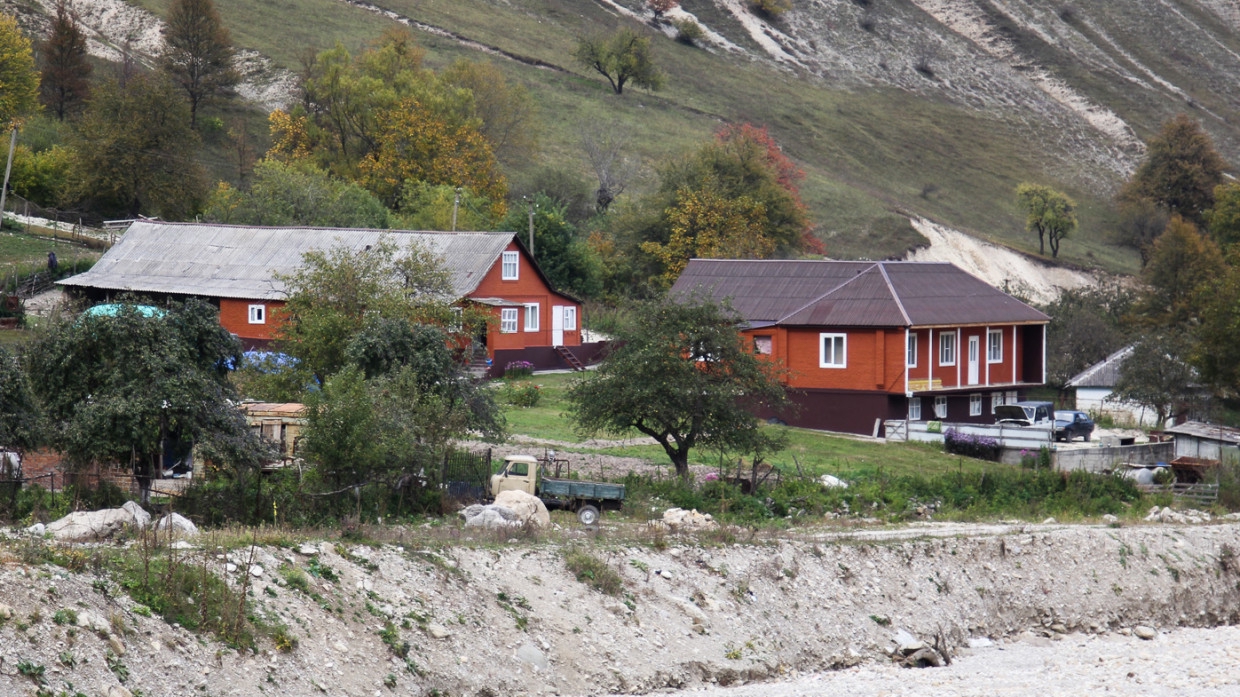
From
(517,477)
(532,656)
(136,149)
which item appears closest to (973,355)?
(517,477)

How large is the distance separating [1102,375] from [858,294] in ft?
53.2

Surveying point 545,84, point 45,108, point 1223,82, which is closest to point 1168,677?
point 45,108

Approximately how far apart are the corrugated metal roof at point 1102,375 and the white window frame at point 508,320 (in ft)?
79.9

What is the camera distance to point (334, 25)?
123 metres

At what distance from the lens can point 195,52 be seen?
312ft

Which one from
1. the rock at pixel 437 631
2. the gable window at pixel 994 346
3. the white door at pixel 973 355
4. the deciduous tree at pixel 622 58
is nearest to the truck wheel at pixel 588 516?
the rock at pixel 437 631

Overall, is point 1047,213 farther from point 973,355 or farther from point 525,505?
point 525,505

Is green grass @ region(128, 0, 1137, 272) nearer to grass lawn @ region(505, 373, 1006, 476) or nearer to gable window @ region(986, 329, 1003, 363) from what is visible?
gable window @ region(986, 329, 1003, 363)

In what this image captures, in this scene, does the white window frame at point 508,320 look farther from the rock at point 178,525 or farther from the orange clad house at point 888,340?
the rock at point 178,525

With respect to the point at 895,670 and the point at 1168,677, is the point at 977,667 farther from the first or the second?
the point at 1168,677

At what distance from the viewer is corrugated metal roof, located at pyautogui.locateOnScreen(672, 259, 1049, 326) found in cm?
4753

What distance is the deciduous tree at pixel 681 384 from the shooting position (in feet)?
110

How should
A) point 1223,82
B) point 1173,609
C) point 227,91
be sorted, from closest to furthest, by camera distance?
point 1173,609 → point 227,91 → point 1223,82

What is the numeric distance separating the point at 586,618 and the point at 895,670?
5.64m
